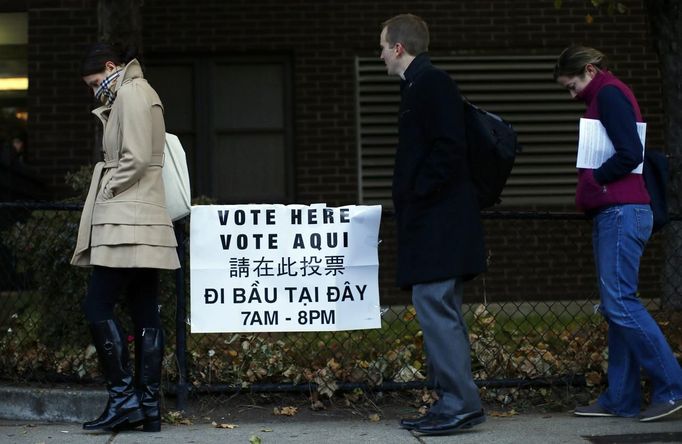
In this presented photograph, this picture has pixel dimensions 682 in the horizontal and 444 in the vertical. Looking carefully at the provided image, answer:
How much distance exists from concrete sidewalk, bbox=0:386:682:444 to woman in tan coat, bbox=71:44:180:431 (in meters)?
0.24

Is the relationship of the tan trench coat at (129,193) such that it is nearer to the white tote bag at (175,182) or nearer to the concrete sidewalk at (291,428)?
the white tote bag at (175,182)

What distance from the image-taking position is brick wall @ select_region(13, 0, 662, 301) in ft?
38.1

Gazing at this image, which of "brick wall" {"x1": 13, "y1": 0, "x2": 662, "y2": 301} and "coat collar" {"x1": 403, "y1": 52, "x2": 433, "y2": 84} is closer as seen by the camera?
"coat collar" {"x1": 403, "y1": 52, "x2": 433, "y2": 84}

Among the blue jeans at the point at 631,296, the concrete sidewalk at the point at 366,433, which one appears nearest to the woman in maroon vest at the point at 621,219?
the blue jeans at the point at 631,296

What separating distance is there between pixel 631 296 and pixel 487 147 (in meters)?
1.10

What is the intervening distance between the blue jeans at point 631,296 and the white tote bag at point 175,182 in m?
2.21

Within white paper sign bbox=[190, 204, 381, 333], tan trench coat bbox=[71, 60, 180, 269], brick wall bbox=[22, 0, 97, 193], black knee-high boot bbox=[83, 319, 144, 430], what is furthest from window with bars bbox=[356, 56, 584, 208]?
black knee-high boot bbox=[83, 319, 144, 430]

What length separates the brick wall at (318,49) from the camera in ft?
38.1

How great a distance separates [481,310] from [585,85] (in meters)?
1.68

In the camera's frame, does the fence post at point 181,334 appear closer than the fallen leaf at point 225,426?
No

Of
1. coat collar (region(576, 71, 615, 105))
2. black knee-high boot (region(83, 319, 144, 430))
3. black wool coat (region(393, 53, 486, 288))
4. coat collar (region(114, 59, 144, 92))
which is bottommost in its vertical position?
black knee-high boot (region(83, 319, 144, 430))

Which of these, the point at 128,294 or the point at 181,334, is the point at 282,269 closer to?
the point at 181,334

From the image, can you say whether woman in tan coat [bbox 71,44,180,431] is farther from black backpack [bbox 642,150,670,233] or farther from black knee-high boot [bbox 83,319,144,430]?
black backpack [bbox 642,150,670,233]

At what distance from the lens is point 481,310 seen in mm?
6785
